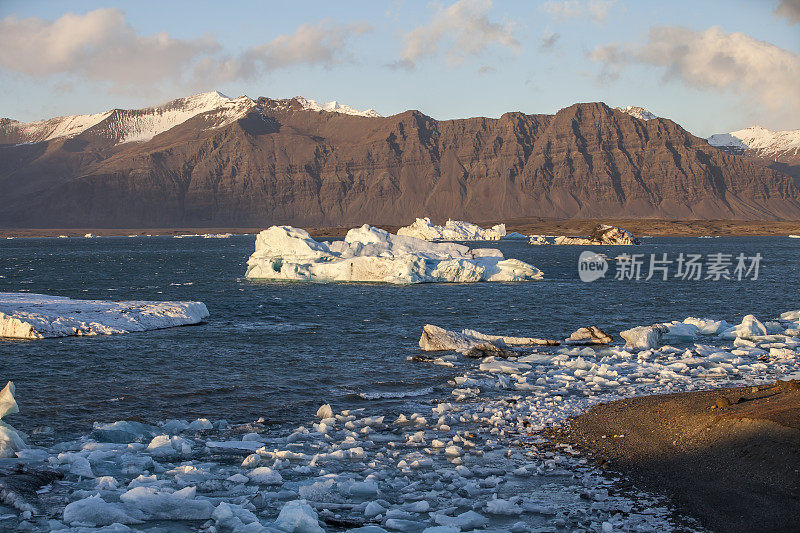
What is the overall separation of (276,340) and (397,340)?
15.4 feet

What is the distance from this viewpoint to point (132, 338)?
2627 cm

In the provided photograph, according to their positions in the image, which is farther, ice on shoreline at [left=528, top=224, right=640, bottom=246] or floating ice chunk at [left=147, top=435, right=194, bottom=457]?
ice on shoreline at [left=528, top=224, right=640, bottom=246]

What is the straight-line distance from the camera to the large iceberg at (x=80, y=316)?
85.8 feet

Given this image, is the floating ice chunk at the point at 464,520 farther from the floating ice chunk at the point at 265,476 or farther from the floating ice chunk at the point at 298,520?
the floating ice chunk at the point at 265,476

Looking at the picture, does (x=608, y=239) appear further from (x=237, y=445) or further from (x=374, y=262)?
(x=237, y=445)

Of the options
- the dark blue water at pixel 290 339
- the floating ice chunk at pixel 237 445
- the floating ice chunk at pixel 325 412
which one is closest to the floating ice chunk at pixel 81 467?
the floating ice chunk at pixel 237 445

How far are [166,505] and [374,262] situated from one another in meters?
39.8

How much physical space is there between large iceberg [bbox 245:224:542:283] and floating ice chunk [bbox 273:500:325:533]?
3959 cm

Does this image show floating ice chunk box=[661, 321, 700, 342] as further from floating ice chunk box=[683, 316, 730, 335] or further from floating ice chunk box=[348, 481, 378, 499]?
floating ice chunk box=[348, 481, 378, 499]

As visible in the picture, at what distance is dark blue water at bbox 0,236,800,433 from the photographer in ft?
56.7

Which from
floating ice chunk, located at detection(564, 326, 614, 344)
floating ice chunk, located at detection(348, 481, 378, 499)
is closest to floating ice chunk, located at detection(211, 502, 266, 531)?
floating ice chunk, located at detection(348, 481, 378, 499)

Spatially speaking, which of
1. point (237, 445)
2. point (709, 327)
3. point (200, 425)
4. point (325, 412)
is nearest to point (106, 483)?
point (237, 445)

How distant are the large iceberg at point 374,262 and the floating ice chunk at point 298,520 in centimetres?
3959

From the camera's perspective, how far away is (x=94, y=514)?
946cm
